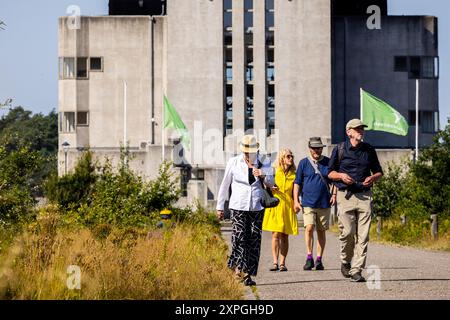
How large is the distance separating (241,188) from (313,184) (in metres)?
3.10

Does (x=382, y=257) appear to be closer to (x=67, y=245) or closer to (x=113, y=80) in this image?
(x=67, y=245)

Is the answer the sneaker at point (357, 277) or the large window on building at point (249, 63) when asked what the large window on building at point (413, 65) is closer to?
the large window on building at point (249, 63)

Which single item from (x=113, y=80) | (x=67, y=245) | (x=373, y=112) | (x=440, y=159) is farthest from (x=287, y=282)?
(x=113, y=80)

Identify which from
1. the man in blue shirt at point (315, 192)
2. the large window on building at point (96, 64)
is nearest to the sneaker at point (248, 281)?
the man in blue shirt at point (315, 192)

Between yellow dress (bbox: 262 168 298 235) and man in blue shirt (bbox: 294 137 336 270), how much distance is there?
24 cm

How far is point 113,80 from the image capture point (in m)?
79.3

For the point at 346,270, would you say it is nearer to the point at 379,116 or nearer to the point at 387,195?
the point at 387,195

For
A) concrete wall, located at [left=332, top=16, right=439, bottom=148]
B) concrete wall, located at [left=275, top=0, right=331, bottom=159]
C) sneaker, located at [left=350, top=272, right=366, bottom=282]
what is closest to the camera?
sneaker, located at [left=350, top=272, right=366, bottom=282]

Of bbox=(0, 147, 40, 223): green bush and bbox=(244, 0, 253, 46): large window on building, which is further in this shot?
bbox=(244, 0, 253, 46): large window on building

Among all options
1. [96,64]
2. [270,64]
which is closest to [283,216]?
[270,64]

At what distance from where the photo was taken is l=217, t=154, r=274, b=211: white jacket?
16.4m

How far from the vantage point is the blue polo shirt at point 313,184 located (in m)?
19.4

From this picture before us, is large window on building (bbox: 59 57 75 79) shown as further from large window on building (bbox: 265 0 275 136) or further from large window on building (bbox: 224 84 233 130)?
large window on building (bbox: 265 0 275 136)

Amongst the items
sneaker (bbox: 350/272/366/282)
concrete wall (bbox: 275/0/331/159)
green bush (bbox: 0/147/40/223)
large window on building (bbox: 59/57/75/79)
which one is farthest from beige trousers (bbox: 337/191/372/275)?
large window on building (bbox: 59/57/75/79)
